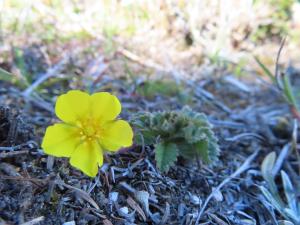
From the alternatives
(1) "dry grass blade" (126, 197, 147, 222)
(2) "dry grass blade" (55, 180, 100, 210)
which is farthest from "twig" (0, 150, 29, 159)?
(1) "dry grass blade" (126, 197, 147, 222)

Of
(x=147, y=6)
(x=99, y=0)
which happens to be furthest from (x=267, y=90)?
(x=99, y=0)

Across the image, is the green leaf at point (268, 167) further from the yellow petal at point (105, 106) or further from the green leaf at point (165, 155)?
the yellow petal at point (105, 106)

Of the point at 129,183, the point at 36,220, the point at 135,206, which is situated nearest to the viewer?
the point at 36,220

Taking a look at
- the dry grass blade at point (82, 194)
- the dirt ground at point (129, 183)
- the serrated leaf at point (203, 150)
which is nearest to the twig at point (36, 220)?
the dirt ground at point (129, 183)

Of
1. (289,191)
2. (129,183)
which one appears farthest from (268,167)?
(129,183)

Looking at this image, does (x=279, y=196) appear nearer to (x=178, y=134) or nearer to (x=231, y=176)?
(x=231, y=176)

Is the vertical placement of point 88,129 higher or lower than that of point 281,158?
higher

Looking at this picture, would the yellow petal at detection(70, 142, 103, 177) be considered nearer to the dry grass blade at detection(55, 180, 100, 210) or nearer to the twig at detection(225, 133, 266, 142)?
the dry grass blade at detection(55, 180, 100, 210)

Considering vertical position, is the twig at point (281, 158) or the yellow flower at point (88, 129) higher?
the yellow flower at point (88, 129)
